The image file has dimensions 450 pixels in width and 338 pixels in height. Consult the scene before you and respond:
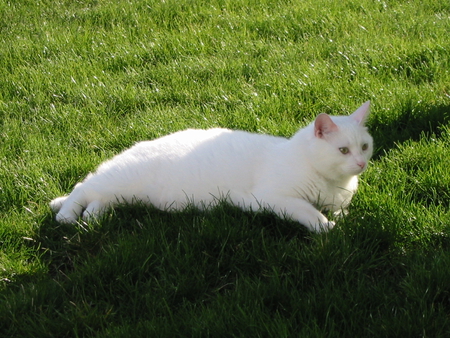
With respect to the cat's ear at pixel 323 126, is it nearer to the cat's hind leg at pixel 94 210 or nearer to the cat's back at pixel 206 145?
the cat's back at pixel 206 145

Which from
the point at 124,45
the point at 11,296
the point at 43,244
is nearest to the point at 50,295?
the point at 11,296

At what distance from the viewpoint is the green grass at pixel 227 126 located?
2.37 metres

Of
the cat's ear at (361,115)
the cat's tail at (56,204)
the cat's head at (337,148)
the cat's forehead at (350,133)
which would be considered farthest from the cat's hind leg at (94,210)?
the cat's ear at (361,115)

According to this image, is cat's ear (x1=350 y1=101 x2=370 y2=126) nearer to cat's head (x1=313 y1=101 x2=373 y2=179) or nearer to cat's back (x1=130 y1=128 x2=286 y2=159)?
cat's head (x1=313 y1=101 x2=373 y2=179)

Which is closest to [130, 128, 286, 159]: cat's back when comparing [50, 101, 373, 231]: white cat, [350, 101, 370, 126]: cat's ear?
[50, 101, 373, 231]: white cat

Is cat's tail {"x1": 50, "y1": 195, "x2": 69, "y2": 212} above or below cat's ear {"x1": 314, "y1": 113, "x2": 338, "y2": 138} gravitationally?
below

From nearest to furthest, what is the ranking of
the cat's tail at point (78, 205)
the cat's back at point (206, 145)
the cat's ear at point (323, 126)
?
the cat's ear at point (323, 126) < the cat's tail at point (78, 205) < the cat's back at point (206, 145)

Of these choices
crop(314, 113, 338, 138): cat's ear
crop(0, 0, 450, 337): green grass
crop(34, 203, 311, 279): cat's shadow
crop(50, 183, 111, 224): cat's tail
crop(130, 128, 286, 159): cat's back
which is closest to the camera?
crop(0, 0, 450, 337): green grass

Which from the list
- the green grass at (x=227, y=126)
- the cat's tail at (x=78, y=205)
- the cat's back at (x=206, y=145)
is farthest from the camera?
the cat's back at (x=206, y=145)

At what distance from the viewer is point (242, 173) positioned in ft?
10.5

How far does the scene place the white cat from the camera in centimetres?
304

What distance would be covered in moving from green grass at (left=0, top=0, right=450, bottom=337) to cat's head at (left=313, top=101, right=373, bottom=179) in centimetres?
26

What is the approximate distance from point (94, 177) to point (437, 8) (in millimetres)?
4622

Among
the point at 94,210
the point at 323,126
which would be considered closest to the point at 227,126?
the point at 323,126
